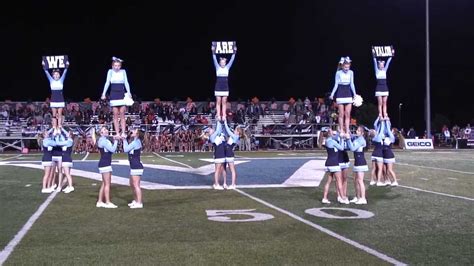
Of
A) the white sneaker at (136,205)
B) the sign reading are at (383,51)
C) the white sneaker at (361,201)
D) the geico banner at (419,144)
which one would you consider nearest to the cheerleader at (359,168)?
the white sneaker at (361,201)

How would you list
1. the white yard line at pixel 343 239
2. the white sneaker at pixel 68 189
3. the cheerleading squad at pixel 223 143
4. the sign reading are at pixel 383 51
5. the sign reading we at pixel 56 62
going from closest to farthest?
the white yard line at pixel 343 239 < the cheerleading squad at pixel 223 143 < the white sneaker at pixel 68 189 < the sign reading we at pixel 56 62 < the sign reading are at pixel 383 51

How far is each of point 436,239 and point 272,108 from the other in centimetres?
2668

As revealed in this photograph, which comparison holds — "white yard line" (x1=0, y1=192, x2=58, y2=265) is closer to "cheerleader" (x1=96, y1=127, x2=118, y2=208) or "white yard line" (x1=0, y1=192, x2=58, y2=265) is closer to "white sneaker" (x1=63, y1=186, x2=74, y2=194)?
"cheerleader" (x1=96, y1=127, x2=118, y2=208)

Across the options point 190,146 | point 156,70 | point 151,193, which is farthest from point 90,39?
point 151,193

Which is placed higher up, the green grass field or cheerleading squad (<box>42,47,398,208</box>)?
cheerleading squad (<box>42,47,398,208</box>)

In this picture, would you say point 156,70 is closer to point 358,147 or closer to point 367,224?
point 358,147

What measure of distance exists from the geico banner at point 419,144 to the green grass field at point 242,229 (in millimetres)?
19579

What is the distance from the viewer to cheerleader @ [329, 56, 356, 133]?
12.3m

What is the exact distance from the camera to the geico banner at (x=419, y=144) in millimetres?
30922

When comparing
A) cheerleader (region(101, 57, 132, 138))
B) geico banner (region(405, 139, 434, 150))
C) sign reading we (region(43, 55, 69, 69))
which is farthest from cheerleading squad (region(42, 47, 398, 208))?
geico banner (region(405, 139, 434, 150))

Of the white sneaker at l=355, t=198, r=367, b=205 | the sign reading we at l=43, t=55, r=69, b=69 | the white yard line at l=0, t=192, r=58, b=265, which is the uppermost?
the sign reading we at l=43, t=55, r=69, b=69

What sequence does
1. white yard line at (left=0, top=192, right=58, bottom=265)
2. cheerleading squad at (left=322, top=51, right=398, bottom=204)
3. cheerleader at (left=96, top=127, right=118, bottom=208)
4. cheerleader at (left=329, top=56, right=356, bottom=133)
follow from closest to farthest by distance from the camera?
white yard line at (left=0, top=192, right=58, bottom=265), cheerleader at (left=96, top=127, right=118, bottom=208), cheerleading squad at (left=322, top=51, right=398, bottom=204), cheerleader at (left=329, top=56, right=356, bottom=133)

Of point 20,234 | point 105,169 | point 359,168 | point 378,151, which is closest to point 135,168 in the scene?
point 105,169

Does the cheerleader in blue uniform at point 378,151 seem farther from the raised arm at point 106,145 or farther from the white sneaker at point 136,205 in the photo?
the raised arm at point 106,145
